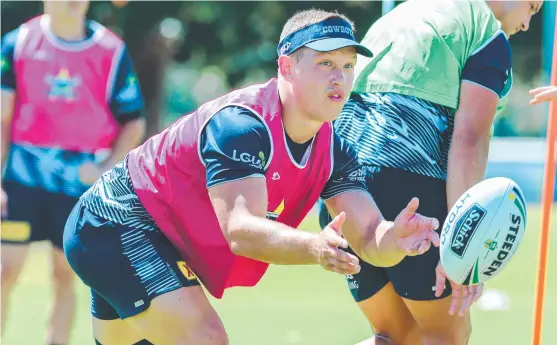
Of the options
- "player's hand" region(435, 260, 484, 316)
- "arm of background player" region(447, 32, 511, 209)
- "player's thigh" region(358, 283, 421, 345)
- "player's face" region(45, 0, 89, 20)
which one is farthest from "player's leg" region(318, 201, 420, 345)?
"player's face" region(45, 0, 89, 20)

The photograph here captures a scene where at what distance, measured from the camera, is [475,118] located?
471 cm

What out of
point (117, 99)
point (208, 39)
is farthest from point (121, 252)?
point (208, 39)

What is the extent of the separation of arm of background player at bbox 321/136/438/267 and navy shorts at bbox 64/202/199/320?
0.70m

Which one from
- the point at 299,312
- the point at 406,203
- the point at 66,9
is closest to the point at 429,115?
the point at 406,203

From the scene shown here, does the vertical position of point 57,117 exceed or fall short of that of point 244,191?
it falls short

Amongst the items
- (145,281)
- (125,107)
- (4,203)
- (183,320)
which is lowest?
(4,203)

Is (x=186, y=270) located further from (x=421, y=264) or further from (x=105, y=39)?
(x=105, y=39)

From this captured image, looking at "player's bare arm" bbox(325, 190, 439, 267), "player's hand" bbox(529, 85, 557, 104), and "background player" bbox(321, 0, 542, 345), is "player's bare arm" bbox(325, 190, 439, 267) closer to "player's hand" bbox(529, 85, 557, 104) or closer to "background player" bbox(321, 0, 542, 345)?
"background player" bbox(321, 0, 542, 345)

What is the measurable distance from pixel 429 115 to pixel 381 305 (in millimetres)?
993

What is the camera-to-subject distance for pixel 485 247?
4.18 metres

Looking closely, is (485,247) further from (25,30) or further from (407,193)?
(25,30)

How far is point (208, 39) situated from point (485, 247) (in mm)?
24095

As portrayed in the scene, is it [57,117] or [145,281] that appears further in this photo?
[57,117]

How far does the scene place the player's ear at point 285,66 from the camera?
13.7 feet
